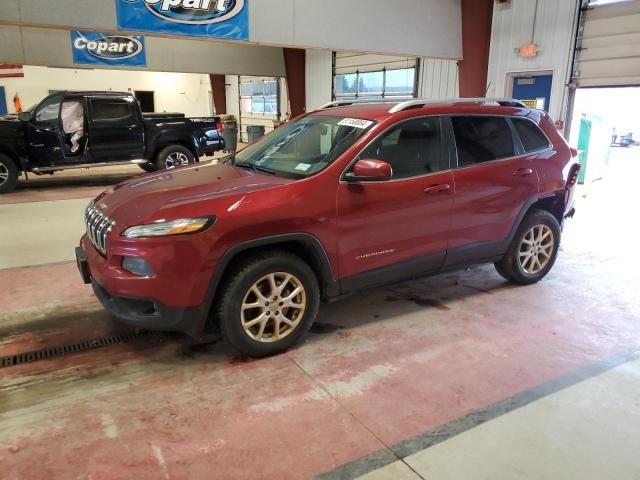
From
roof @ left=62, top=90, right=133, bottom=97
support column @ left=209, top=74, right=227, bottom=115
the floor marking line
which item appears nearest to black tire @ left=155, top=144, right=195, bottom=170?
roof @ left=62, top=90, right=133, bottom=97

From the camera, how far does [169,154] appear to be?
10.4 metres

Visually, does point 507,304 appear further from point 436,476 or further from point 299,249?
point 436,476

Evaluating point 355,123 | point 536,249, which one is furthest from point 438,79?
point 355,123

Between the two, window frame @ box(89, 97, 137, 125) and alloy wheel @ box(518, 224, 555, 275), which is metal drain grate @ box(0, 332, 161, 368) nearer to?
alloy wheel @ box(518, 224, 555, 275)

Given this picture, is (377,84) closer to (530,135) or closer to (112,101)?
(112,101)

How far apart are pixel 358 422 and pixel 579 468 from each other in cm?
106

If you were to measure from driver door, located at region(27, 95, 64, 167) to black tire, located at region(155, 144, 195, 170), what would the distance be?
1859 mm

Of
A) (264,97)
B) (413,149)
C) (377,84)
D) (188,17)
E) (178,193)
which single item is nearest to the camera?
(178,193)

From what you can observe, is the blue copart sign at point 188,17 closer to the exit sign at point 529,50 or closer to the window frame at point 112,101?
the window frame at point 112,101

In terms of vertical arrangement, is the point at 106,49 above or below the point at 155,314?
above

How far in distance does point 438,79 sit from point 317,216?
1012 cm

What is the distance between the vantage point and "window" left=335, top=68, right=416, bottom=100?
1326 cm

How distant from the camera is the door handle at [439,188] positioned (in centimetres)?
362

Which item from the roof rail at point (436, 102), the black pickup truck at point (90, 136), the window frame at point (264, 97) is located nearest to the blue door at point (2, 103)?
the window frame at point (264, 97)
